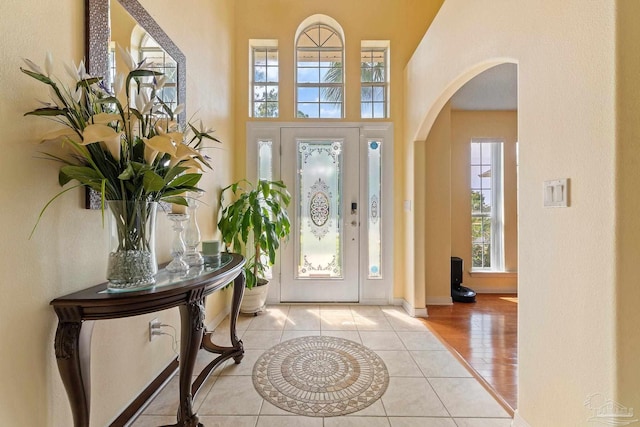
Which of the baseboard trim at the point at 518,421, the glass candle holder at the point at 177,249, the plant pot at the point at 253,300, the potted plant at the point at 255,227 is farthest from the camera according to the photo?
the plant pot at the point at 253,300

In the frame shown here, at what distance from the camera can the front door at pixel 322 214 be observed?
130 inches

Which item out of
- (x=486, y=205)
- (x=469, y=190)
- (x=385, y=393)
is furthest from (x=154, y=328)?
(x=486, y=205)

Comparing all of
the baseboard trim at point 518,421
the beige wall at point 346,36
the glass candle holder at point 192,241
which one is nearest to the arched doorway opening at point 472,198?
the beige wall at point 346,36

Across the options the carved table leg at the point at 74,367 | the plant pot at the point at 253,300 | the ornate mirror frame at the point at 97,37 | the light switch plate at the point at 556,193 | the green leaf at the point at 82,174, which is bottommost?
the plant pot at the point at 253,300

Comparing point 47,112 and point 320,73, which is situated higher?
point 320,73

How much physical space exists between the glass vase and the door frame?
7.17 ft

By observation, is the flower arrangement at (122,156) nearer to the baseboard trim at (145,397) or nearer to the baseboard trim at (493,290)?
the baseboard trim at (145,397)

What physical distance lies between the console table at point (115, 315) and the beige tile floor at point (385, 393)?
1.11 feet

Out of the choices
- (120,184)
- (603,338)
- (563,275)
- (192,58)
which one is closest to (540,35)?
(563,275)

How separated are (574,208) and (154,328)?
226 centimetres

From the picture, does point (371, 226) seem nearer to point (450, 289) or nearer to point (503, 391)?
point (450, 289)

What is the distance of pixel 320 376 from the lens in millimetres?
1897

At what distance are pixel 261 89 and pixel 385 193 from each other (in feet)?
6.47

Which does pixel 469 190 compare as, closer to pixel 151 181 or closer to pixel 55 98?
pixel 151 181
